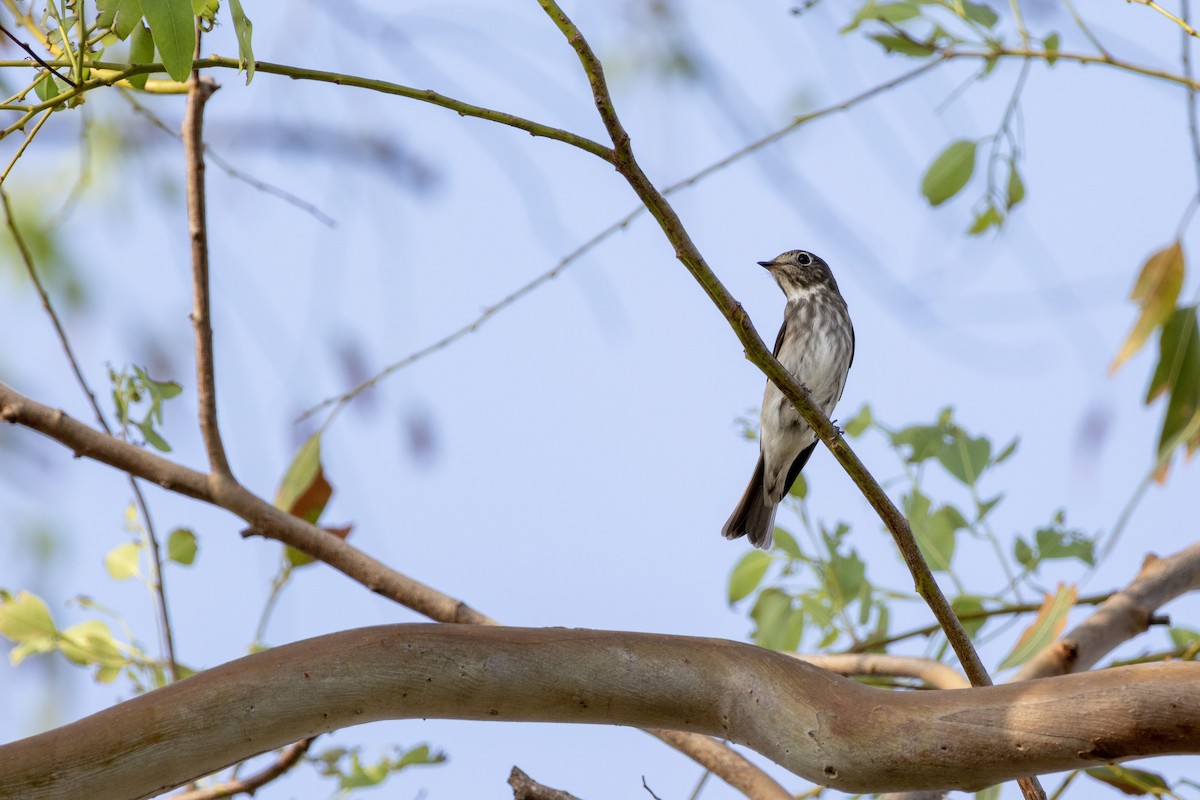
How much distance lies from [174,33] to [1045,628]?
8.12 ft

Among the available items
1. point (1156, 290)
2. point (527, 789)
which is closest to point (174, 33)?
point (527, 789)

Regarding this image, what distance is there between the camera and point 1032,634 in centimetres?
332

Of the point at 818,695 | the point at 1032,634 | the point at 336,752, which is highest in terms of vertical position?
the point at 336,752

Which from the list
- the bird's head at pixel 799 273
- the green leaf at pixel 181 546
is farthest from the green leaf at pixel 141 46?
the bird's head at pixel 799 273

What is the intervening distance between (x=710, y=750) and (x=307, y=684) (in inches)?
49.1

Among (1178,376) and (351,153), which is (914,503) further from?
(351,153)

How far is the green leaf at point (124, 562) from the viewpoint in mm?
3502

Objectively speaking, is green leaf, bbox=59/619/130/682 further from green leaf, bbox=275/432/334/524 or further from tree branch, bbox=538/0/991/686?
tree branch, bbox=538/0/991/686

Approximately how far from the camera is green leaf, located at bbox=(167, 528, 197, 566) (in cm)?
343

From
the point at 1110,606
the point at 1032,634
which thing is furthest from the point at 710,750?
the point at 1110,606

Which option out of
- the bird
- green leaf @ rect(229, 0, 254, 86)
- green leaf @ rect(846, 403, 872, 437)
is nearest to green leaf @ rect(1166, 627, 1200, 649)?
green leaf @ rect(846, 403, 872, 437)

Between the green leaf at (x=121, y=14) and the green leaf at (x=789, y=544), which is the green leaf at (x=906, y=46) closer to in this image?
the green leaf at (x=789, y=544)

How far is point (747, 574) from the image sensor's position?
4.09m

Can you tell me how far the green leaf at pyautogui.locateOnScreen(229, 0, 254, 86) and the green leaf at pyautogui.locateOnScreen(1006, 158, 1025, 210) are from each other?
260cm
